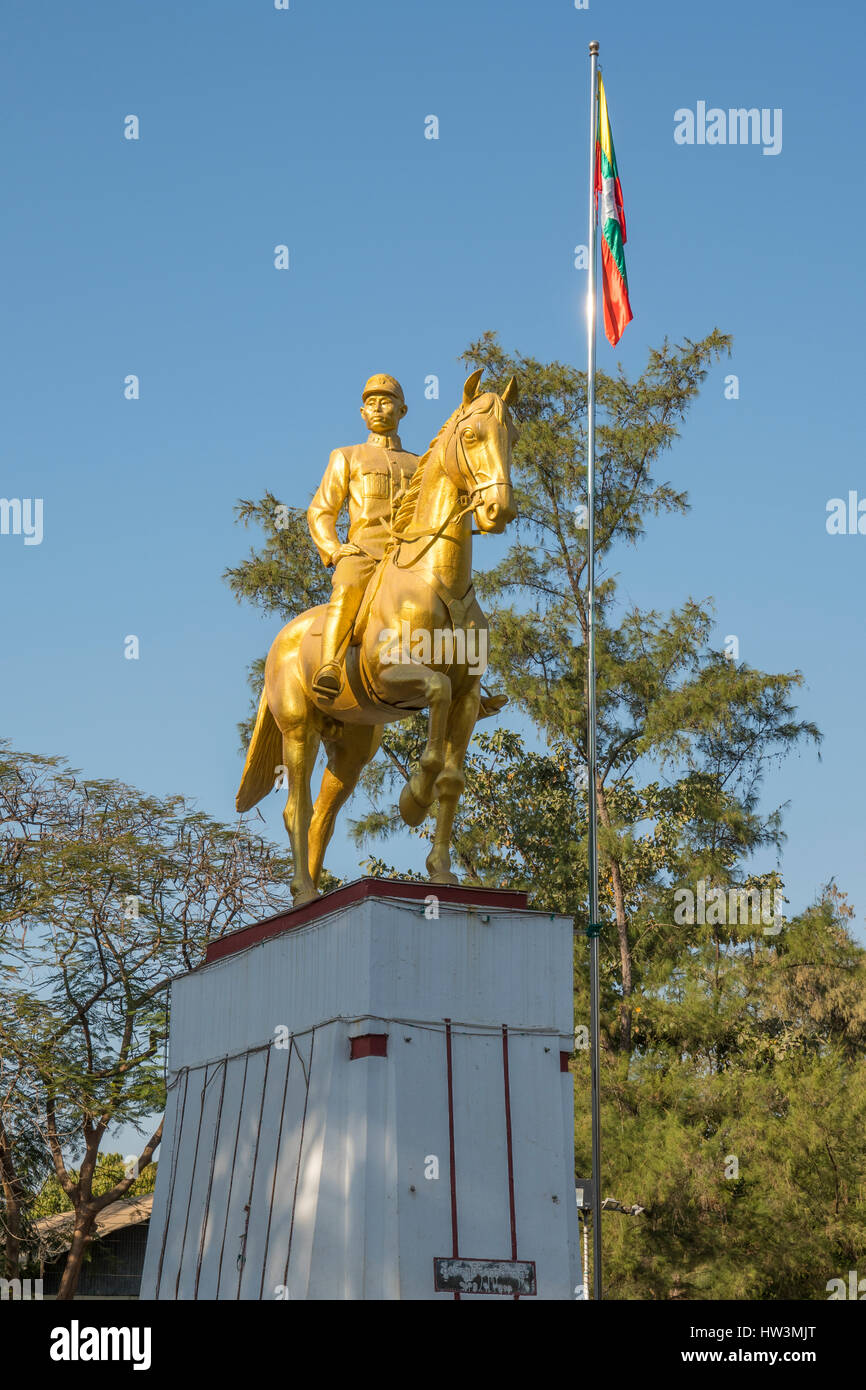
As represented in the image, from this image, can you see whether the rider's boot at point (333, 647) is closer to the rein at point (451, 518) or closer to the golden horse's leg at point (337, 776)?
the rein at point (451, 518)

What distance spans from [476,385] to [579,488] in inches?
547

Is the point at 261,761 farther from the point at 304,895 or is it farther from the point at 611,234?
the point at 611,234

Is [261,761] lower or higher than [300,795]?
higher

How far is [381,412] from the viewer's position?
15516 millimetres

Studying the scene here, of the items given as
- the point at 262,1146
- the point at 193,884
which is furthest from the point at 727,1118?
the point at 262,1146

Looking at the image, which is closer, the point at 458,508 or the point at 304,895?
the point at 458,508

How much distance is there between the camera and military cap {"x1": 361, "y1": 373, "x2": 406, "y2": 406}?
611 inches

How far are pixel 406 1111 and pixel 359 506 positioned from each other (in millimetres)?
5529

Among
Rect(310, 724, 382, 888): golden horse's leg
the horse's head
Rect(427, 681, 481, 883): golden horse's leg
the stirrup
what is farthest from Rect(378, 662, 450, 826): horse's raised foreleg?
Rect(310, 724, 382, 888): golden horse's leg

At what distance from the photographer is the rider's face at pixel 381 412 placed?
15.5 meters

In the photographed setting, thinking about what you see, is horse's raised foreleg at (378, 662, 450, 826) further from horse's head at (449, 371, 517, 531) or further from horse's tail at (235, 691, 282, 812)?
horse's tail at (235, 691, 282, 812)

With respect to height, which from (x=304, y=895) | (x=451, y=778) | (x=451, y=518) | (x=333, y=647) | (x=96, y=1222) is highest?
(x=451, y=518)

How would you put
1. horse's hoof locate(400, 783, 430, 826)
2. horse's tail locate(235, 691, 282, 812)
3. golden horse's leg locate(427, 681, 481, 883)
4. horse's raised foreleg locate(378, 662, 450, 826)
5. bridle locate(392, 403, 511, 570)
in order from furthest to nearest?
horse's tail locate(235, 691, 282, 812) < golden horse's leg locate(427, 681, 481, 883) < horse's hoof locate(400, 783, 430, 826) < horse's raised foreleg locate(378, 662, 450, 826) < bridle locate(392, 403, 511, 570)

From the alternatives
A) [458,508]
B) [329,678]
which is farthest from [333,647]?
[458,508]
